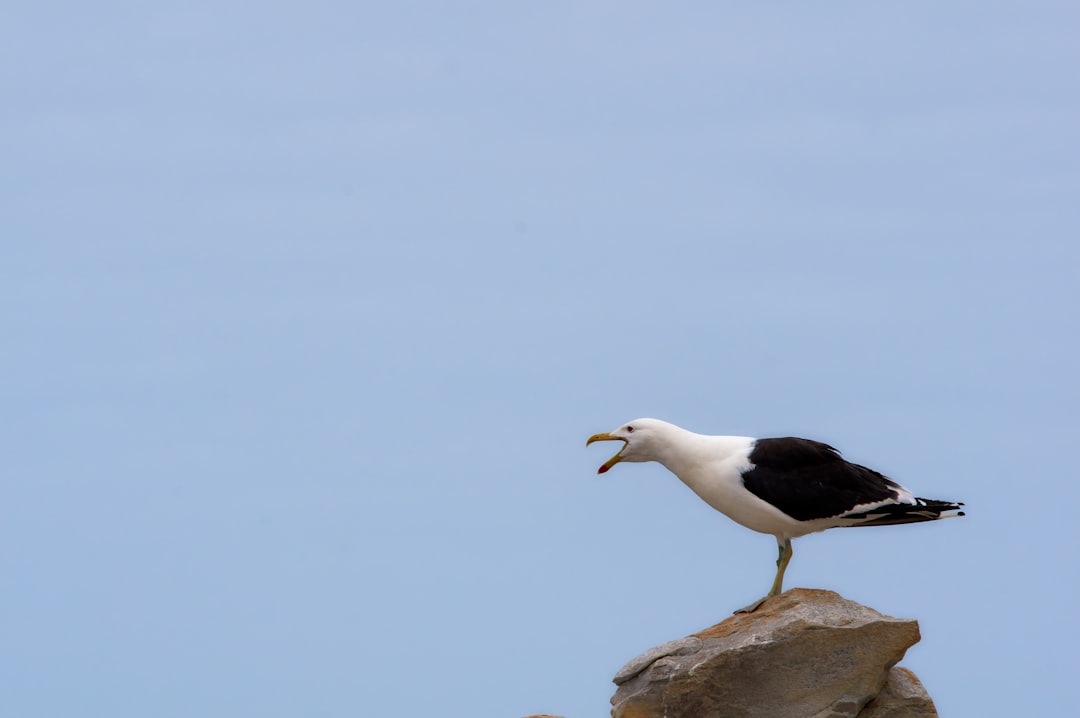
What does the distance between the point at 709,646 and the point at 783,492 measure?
6.29 ft

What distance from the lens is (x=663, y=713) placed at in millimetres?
15234

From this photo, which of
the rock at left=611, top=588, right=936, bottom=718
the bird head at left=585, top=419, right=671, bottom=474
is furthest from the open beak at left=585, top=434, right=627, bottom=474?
the rock at left=611, top=588, right=936, bottom=718

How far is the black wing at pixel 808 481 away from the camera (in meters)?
15.8

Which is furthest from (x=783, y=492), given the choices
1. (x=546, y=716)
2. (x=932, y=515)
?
(x=546, y=716)

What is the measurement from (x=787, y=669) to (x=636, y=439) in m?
3.16

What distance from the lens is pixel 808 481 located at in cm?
1585

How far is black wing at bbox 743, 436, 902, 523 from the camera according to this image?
15750 millimetres

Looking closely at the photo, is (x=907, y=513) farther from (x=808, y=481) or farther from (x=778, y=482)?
(x=778, y=482)

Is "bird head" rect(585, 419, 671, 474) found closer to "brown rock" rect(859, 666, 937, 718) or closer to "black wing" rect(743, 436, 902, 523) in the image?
"black wing" rect(743, 436, 902, 523)

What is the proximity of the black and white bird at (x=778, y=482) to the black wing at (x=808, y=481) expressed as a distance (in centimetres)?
1

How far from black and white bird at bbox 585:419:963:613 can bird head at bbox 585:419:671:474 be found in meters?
0.01

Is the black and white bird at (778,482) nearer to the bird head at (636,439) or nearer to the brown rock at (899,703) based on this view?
the bird head at (636,439)

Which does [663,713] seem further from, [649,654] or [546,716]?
[546,716]

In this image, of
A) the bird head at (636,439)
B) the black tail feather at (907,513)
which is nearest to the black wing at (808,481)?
the black tail feather at (907,513)
